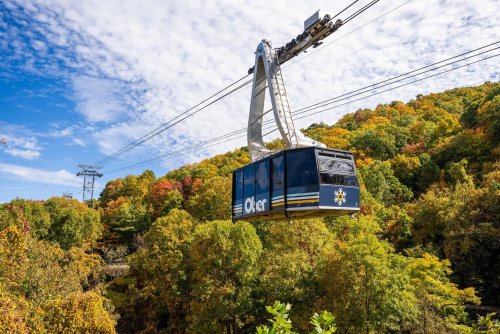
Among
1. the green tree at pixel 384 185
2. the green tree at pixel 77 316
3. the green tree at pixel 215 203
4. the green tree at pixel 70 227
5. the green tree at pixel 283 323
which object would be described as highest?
the green tree at pixel 384 185

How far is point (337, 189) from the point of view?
1059 centimetres

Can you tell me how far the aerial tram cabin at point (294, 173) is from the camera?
10.4 metres

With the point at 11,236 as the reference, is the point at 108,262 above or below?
below

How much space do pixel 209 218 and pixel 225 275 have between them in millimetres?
13741

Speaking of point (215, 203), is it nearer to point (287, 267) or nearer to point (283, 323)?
point (287, 267)

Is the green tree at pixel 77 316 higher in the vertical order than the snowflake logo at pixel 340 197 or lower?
lower

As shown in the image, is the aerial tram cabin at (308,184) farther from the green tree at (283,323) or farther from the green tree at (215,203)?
the green tree at (215,203)

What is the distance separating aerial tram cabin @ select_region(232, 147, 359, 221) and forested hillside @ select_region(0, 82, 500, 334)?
10.8 ft

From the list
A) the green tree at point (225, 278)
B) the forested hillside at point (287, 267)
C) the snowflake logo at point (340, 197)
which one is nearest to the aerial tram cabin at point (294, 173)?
the snowflake logo at point (340, 197)

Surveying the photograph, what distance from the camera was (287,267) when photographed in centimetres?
2141

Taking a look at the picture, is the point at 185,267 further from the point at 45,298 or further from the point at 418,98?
the point at 418,98

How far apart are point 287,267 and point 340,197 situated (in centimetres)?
1184

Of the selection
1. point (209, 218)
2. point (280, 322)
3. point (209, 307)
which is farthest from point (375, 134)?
point (280, 322)

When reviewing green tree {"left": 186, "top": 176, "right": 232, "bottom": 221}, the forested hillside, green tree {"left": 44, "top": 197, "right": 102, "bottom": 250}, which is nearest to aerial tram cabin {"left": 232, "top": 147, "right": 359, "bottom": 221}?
the forested hillside
